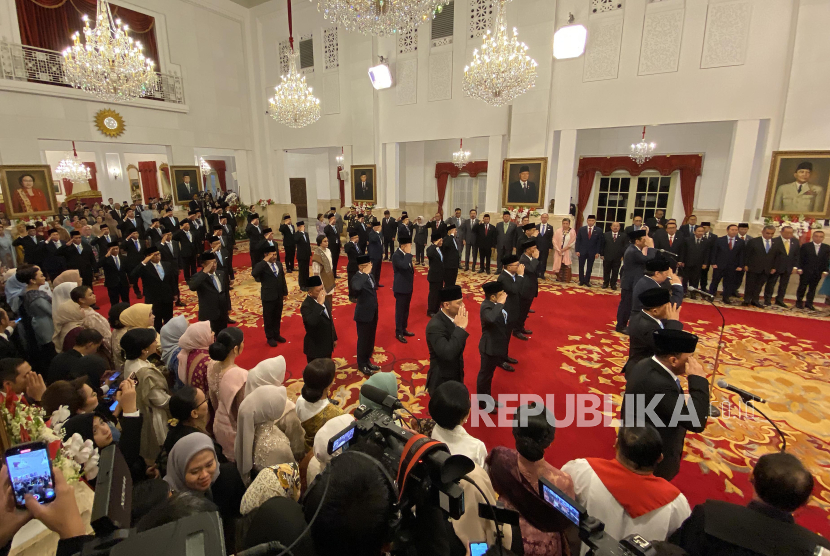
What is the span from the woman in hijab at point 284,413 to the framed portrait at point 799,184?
1059 cm

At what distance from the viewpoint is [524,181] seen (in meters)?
10.9

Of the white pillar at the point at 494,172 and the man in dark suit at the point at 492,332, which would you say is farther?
the white pillar at the point at 494,172

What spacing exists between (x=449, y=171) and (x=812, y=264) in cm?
1140

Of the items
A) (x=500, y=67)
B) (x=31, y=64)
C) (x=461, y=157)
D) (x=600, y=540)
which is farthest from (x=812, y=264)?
(x=31, y=64)

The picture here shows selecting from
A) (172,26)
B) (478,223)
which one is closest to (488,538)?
(478,223)

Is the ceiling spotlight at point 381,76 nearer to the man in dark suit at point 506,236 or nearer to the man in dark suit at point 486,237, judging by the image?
the man in dark suit at point 486,237

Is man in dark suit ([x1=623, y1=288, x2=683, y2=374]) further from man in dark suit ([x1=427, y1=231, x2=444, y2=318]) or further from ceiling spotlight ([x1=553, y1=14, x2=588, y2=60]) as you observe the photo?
ceiling spotlight ([x1=553, y1=14, x2=588, y2=60])

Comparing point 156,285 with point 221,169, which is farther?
point 221,169

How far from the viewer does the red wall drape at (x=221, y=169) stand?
62.6 feet

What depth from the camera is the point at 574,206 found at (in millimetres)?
13070

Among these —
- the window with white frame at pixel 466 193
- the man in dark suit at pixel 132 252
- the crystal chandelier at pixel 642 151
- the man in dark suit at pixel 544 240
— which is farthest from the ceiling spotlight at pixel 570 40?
the man in dark suit at pixel 132 252

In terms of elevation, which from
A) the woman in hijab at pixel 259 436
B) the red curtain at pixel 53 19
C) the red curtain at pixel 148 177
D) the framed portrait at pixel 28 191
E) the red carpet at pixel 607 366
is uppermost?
the red curtain at pixel 53 19

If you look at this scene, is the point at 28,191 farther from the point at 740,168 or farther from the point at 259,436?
the point at 740,168

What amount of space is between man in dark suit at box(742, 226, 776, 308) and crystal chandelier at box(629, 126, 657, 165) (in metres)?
5.12
